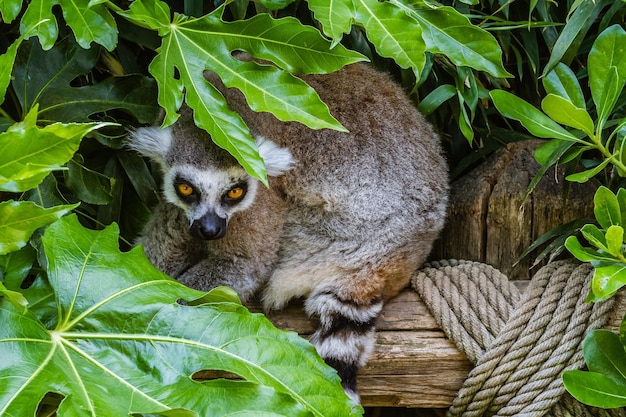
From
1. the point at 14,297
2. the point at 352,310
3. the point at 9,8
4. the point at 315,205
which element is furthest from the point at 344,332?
the point at 9,8

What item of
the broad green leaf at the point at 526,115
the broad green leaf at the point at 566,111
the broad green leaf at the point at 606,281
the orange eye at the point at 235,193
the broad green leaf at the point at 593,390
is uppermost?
the broad green leaf at the point at 566,111

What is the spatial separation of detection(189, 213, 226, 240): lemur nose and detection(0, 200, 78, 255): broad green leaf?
3.04ft

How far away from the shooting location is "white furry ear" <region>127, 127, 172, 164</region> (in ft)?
10.3

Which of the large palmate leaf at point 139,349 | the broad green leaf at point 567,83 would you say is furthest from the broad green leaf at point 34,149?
the broad green leaf at point 567,83

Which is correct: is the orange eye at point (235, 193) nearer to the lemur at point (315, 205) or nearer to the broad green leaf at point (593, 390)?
the lemur at point (315, 205)

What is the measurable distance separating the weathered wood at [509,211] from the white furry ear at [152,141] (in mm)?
1359

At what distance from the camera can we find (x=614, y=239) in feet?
7.78

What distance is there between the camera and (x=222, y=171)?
3.01m

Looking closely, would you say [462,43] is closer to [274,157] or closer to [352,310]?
[274,157]

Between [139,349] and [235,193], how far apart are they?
3.20 feet

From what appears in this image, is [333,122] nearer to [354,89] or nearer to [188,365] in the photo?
[188,365]

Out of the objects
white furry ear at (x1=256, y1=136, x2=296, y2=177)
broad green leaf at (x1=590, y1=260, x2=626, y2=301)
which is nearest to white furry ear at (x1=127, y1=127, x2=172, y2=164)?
white furry ear at (x1=256, y1=136, x2=296, y2=177)

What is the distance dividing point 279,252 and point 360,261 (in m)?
0.38

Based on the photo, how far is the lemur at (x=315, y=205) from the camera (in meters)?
3.06
